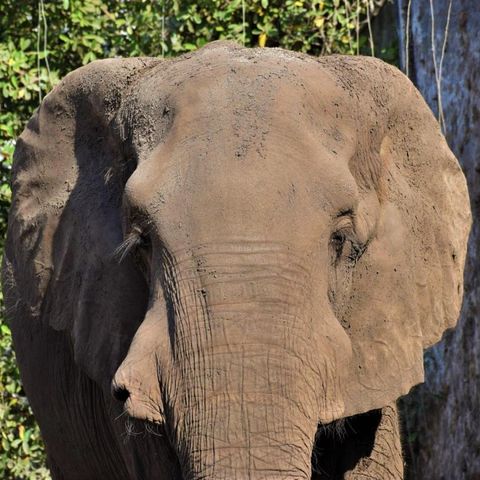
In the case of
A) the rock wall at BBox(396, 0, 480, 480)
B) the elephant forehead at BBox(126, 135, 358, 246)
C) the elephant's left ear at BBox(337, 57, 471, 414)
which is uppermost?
the elephant forehead at BBox(126, 135, 358, 246)

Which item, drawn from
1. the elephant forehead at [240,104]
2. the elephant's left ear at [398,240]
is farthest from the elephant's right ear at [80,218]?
the elephant's left ear at [398,240]

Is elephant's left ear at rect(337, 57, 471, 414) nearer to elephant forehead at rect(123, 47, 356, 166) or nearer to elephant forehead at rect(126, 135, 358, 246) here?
elephant forehead at rect(123, 47, 356, 166)

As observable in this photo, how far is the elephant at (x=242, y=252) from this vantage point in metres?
4.12

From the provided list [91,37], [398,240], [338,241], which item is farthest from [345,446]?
[91,37]

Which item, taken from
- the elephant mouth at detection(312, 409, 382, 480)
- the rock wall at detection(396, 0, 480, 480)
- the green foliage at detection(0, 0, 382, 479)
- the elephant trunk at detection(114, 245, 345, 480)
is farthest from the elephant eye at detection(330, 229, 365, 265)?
the green foliage at detection(0, 0, 382, 479)

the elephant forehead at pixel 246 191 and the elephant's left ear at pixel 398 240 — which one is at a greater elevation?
the elephant forehead at pixel 246 191

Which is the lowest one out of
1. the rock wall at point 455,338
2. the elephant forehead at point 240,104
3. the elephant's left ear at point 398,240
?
the rock wall at point 455,338

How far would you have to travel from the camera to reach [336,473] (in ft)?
16.3

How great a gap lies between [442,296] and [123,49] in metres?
3.66

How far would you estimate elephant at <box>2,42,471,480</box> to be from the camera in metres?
4.12

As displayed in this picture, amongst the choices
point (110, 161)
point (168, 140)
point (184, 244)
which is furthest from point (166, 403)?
point (110, 161)

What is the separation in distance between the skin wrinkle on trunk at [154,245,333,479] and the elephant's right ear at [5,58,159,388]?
626 millimetres

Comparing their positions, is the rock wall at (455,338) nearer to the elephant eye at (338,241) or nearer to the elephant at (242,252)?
the elephant at (242,252)

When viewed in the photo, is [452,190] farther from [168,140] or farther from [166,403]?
[166,403]
